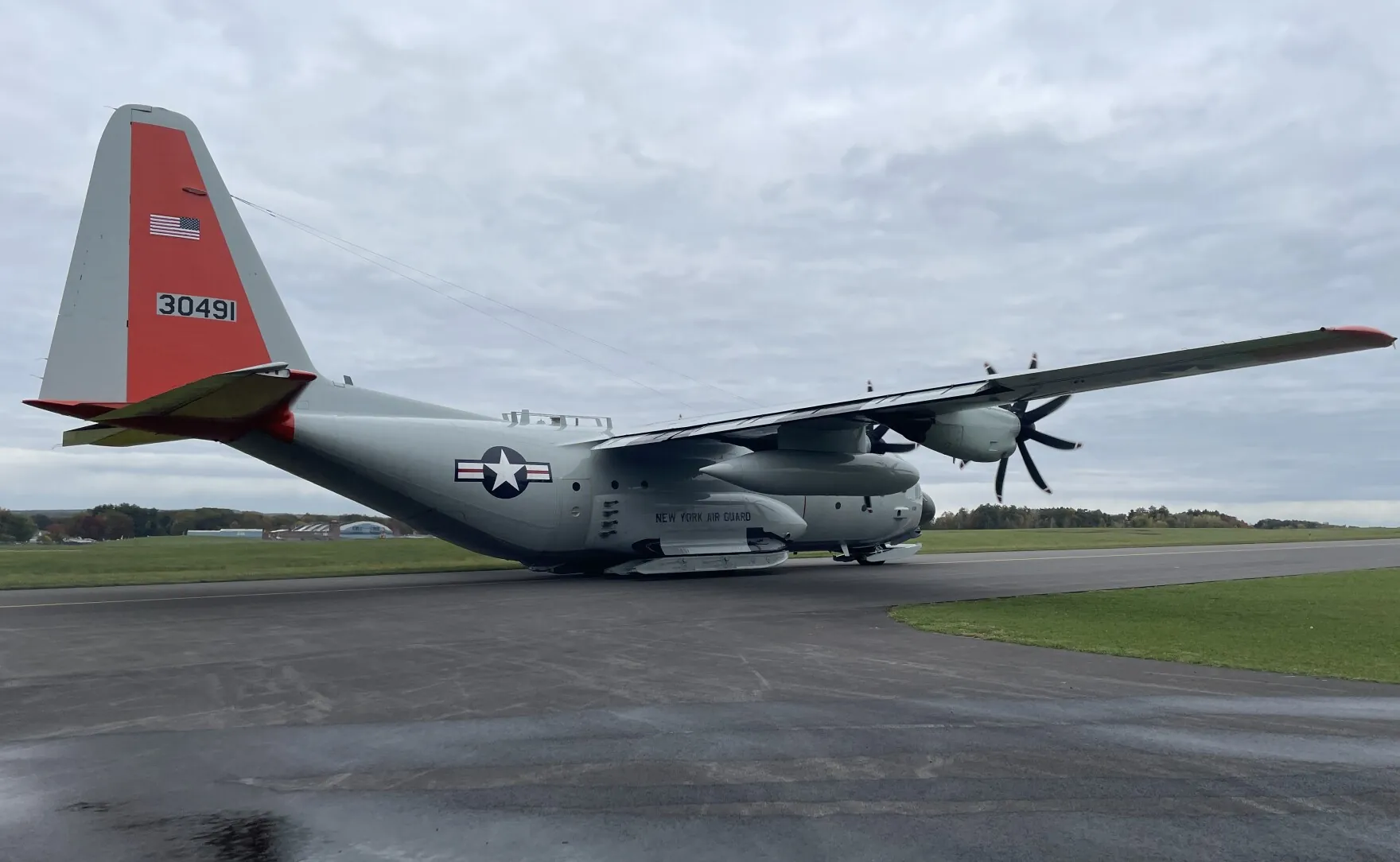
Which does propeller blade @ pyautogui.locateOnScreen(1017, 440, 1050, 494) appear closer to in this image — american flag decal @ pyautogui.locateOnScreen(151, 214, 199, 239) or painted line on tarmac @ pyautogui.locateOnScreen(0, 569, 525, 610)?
painted line on tarmac @ pyautogui.locateOnScreen(0, 569, 525, 610)

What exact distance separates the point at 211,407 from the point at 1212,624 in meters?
18.6

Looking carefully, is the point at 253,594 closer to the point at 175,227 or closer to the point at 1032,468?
the point at 175,227

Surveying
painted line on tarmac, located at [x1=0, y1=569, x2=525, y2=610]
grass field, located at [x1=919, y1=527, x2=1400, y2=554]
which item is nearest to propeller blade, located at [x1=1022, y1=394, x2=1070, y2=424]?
painted line on tarmac, located at [x1=0, y1=569, x2=525, y2=610]

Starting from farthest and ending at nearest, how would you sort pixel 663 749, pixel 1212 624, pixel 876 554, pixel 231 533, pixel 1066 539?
pixel 1066 539, pixel 231 533, pixel 876 554, pixel 1212 624, pixel 663 749

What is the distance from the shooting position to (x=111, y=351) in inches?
584

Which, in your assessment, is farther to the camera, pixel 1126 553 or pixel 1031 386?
pixel 1126 553

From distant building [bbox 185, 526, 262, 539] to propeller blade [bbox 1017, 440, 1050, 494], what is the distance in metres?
29.1

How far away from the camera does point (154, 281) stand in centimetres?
1545

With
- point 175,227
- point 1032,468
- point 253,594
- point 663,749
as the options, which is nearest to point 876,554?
point 1032,468

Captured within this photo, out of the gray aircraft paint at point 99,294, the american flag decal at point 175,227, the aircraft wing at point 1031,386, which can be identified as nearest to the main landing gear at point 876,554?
the aircraft wing at point 1031,386

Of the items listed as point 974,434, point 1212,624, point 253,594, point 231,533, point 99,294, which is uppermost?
point 99,294

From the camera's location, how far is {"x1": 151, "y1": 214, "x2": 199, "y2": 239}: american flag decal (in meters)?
15.5

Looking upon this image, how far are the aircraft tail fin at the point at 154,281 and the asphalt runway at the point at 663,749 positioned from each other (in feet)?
15.2

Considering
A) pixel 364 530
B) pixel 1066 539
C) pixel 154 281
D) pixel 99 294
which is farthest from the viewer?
pixel 1066 539
